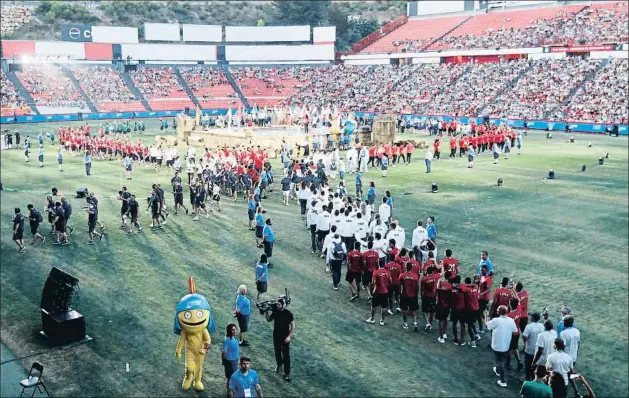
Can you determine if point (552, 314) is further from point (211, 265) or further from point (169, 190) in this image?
point (169, 190)

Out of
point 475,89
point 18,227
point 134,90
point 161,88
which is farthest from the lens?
point 161,88

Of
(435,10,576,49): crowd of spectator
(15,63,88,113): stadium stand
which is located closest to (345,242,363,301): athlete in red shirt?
(435,10,576,49): crowd of spectator

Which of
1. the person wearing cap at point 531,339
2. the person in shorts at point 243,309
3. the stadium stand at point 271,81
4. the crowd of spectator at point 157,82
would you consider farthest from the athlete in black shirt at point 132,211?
the stadium stand at point 271,81

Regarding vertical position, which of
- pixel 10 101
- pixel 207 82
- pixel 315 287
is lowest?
pixel 315 287

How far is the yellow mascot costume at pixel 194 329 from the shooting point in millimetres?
9617

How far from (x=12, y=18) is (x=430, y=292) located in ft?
316

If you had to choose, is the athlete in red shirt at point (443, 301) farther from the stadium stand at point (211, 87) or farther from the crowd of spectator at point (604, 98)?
the stadium stand at point (211, 87)

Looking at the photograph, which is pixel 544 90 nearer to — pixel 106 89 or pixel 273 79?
pixel 273 79

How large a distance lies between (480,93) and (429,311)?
54011 millimetres

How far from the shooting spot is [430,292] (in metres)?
12.2

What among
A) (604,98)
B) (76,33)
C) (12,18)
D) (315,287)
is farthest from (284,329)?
(12,18)

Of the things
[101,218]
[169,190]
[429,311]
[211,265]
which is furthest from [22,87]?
[429,311]

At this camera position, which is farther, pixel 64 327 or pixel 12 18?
pixel 12 18

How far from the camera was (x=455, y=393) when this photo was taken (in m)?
9.86
